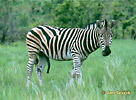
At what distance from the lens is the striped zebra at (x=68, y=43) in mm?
4363

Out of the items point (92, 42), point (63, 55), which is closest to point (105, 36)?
point (92, 42)

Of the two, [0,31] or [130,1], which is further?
[130,1]

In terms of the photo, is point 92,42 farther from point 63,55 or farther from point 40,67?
point 40,67

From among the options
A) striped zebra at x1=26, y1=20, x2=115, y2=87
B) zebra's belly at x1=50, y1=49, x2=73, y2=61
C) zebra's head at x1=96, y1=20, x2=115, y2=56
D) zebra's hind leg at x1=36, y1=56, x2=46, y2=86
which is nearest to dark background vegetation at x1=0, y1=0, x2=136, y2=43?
zebra's hind leg at x1=36, y1=56, x2=46, y2=86

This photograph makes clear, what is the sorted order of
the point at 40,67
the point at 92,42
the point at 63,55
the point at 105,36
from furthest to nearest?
the point at 40,67 < the point at 63,55 < the point at 92,42 < the point at 105,36

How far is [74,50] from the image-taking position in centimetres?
471

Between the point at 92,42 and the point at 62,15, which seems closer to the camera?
the point at 92,42

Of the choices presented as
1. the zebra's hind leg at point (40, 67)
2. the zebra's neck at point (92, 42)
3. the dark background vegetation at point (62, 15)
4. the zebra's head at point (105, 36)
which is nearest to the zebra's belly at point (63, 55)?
the zebra's neck at point (92, 42)

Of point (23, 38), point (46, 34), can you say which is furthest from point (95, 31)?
point (23, 38)

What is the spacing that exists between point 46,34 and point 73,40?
2.40ft

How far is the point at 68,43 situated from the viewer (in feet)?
16.4

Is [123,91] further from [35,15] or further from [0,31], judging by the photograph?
[35,15]

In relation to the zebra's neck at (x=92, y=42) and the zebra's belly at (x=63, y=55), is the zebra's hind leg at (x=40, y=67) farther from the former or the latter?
the zebra's neck at (x=92, y=42)

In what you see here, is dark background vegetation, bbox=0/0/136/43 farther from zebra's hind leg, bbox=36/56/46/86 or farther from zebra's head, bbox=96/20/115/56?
zebra's head, bbox=96/20/115/56
